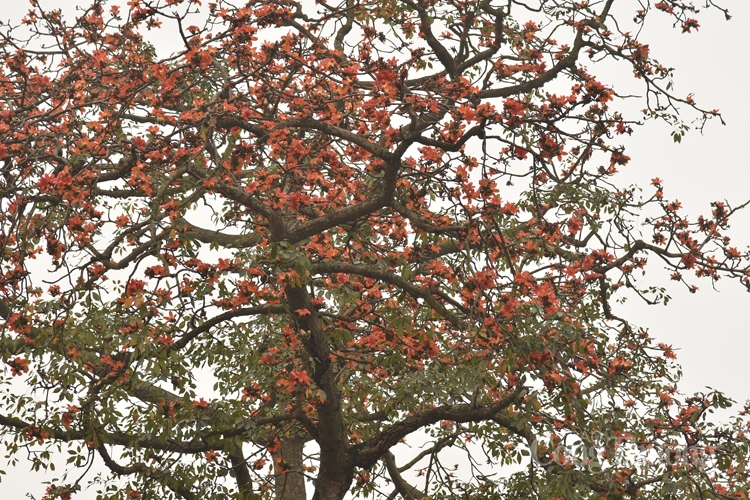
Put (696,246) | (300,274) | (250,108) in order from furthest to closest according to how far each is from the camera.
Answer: (696,246)
(250,108)
(300,274)

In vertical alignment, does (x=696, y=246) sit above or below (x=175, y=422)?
above

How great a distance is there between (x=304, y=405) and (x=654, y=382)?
3983 millimetres

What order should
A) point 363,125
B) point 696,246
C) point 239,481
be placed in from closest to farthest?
point 363,125 < point 696,246 < point 239,481

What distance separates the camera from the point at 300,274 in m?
5.60

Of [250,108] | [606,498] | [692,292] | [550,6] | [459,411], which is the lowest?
[606,498]

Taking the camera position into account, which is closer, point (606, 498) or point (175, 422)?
point (606, 498)

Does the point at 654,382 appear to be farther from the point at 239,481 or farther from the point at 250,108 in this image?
the point at 250,108

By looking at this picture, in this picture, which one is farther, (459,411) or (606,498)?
(459,411)

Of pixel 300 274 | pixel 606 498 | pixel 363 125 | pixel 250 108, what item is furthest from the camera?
pixel 363 125

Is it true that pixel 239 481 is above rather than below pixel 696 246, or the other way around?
below

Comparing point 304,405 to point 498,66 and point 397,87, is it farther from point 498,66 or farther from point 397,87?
point 498,66

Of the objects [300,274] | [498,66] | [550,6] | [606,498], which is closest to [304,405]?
[300,274]

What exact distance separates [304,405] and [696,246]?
14.0 ft

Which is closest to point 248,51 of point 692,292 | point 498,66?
point 498,66
